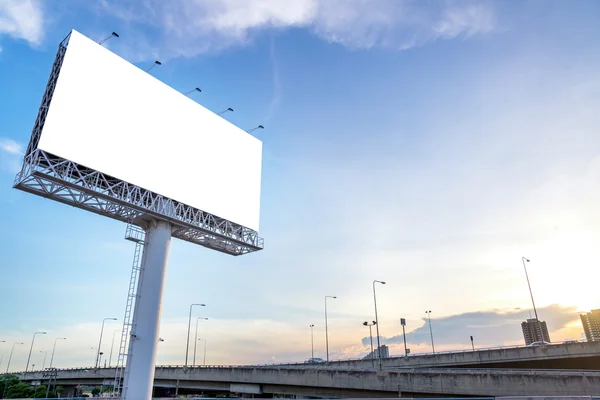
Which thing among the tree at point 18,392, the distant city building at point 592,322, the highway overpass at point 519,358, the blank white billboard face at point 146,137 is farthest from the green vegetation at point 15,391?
the distant city building at point 592,322

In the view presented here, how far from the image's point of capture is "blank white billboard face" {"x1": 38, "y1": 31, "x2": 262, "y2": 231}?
30422 mm

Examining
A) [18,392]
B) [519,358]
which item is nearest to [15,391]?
[18,392]

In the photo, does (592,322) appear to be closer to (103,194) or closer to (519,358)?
(519,358)

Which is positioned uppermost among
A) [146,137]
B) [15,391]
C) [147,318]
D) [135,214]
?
[146,137]

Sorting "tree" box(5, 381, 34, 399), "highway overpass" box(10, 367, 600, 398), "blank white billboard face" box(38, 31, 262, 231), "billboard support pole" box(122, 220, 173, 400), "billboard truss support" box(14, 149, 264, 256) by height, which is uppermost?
"blank white billboard face" box(38, 31, 262, 231)

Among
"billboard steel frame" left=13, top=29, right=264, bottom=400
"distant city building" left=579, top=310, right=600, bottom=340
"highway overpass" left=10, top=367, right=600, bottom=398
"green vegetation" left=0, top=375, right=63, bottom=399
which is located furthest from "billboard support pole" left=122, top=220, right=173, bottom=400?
"distant city building" left=579, top=310, right=600, bottom=340

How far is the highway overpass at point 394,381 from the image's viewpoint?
26714mm

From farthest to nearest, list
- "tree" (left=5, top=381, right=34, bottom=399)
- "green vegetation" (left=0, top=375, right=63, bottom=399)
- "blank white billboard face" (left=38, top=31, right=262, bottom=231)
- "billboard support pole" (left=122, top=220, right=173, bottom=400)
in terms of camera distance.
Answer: "green vegetation" (left=0, top=375, right=63, bottom=399) < "tree" (left=5, top=381, right=34, bottom=399) < "blank white billboard face" (left=38, top=31, right=262, bottom=231) < "billboard support pole" (left=122, top=220, right=173, bottom=400)

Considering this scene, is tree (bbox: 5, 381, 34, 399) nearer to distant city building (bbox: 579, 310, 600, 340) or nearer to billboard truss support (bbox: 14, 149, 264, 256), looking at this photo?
billboard truss support (bbox: 14, 149, 264, 256)

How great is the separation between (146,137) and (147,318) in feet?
54.6

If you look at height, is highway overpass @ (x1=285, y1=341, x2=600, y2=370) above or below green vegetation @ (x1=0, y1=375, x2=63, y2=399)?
above

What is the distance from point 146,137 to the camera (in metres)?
35.9

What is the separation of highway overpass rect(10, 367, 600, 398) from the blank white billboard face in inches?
726

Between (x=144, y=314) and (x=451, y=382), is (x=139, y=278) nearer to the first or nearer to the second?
(x=144, y=314)
